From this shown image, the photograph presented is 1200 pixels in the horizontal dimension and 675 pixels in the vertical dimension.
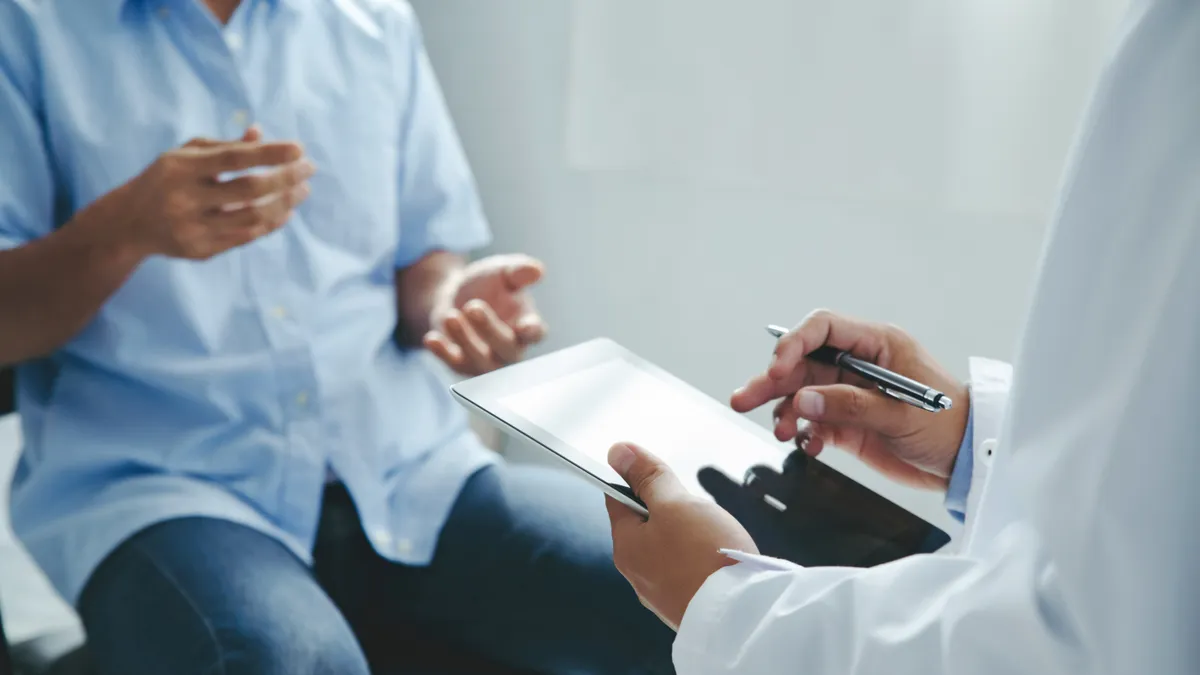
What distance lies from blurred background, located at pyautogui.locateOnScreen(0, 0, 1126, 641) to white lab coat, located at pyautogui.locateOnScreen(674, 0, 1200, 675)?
756 mm

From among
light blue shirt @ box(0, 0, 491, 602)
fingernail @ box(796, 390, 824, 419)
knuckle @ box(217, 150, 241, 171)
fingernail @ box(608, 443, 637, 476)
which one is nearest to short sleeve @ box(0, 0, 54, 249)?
light blue shirt @ box(0, 0, 491, 602)

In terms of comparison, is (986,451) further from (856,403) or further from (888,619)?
(888,619)

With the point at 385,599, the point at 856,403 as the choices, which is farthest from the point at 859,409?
the point at 385,599

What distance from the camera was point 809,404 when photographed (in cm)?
69

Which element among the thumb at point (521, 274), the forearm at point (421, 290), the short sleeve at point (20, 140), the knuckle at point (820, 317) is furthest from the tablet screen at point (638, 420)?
the short sleeve at point (20, 140)

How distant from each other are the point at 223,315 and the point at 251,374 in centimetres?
7

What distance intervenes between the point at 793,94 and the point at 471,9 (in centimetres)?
60

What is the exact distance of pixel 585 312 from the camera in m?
1.43

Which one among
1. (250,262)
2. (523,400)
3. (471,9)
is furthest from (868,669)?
(471,9)

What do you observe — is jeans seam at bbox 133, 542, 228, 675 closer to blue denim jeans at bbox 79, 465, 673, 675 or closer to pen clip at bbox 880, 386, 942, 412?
blue denim jeans at bbox 79, 465, 673, 675

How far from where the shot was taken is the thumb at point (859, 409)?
695mm

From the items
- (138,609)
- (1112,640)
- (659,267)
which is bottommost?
(138,609)

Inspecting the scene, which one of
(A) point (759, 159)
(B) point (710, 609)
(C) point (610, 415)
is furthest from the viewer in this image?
(A) point (759, 159)

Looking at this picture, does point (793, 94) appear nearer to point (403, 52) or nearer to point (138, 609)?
point (403, 52)
